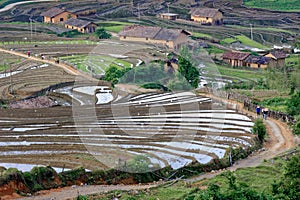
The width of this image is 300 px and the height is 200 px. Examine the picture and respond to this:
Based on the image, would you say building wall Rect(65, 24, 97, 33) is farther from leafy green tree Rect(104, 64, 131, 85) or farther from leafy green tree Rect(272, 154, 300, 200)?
leafy green tree Rect(272, 154, 300, 200)

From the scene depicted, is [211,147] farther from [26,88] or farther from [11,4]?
[11,4]

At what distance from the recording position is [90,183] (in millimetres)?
20469

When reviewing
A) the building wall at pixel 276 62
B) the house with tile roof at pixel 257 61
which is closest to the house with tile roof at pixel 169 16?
the house with tile roof at pixel 257 61

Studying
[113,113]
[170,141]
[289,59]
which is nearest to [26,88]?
[113,113]

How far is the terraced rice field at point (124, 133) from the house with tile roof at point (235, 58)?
13.4 metres

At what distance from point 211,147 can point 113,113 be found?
7125 mm

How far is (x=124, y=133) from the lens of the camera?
27047mm

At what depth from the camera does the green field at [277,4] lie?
70.0 m

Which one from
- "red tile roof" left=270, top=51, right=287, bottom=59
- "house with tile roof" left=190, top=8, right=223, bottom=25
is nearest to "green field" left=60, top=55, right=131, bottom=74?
"red tile roof" left=270, top=51, right=287, bottom=59

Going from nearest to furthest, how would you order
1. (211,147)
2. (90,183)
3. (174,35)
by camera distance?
1. (90,183)
2. (211,147)
3. (174,35)

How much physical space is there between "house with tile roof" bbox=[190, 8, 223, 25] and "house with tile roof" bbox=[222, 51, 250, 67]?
52.2ft

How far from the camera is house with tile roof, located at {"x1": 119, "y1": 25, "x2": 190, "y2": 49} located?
51.5 meters

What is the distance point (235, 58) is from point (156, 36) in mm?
8633

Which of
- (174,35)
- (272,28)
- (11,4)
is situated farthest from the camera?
(11,4)
